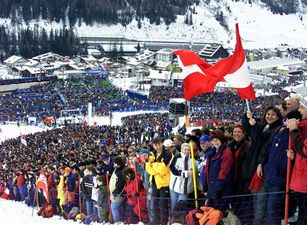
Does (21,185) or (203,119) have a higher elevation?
(21,185)

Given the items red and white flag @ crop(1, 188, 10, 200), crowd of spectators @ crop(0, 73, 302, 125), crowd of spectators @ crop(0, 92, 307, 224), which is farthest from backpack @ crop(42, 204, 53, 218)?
crowd of spectators @ crop(0, 73, 302, 125)

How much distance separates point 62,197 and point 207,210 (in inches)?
177

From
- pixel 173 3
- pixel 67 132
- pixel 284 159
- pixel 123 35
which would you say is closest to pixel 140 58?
pixel 123 35

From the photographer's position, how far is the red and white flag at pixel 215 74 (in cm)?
577

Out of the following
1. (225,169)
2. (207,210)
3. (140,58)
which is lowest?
(140,58)

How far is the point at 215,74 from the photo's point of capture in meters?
6.20

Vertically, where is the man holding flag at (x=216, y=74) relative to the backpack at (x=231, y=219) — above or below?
above

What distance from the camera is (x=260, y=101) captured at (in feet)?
127

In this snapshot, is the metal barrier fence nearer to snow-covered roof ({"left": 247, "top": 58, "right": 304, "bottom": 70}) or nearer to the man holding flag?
the man holding flag

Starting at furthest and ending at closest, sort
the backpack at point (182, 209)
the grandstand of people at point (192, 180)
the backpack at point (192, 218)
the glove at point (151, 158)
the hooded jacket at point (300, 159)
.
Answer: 1. the glove at point (151, 158)
2. the backpack at point (182, 209)
3. the backpack at point (192, 218)
4. the grandstand of people at point (192, 180)
5. the hooded jacket at point (300, 159)

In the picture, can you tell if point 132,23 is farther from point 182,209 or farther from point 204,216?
point 204,216

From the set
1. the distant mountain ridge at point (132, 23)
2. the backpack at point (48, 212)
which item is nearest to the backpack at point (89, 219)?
the backpack at point (48, 212)

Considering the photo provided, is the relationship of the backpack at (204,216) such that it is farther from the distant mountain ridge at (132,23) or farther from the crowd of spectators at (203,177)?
the distant mountain ridge at (132,23)

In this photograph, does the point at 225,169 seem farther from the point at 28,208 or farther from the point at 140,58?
the point at 140,58
